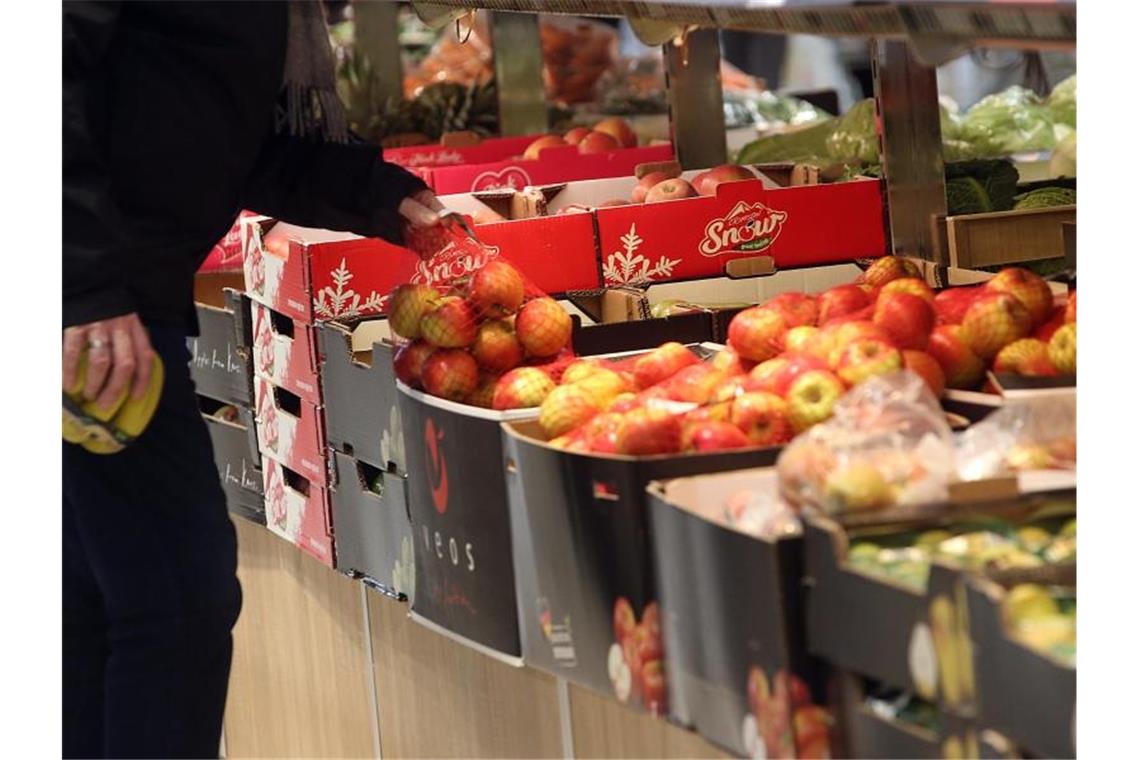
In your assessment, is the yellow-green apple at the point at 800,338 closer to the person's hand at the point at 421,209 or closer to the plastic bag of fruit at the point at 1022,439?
the plastic bag of fruit at the point at 1022,439

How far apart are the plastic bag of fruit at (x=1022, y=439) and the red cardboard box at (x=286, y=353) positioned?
1397 millimetres

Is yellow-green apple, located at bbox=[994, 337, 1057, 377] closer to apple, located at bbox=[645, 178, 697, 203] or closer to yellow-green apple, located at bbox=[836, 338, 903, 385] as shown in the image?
yellow-green apple, located at bbox=[836, 338, 903, 385]

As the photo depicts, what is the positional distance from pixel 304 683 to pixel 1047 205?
178cm

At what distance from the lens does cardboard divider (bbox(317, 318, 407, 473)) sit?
9.80ft

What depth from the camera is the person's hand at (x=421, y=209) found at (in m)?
2.83

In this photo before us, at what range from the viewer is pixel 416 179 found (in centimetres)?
286

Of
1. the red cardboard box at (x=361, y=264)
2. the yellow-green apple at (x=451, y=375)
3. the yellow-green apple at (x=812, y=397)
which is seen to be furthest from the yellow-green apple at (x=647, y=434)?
the red cardboard box at (x=361, y=264)

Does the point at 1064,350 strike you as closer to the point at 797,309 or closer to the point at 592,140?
the point at 797,309

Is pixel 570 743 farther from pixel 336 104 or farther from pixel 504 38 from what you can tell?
pixel 504 38

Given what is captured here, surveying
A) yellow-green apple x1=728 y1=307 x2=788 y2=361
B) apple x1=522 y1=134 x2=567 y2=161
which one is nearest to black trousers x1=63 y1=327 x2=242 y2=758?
yellow-green apple x1=728 y1=307 x2=788 y2=361

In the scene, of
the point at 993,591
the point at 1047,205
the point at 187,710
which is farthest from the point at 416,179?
the point at 1047,205

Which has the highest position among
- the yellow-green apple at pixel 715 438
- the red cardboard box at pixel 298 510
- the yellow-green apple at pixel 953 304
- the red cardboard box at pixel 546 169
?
the red cardboard box at pixel 546 169

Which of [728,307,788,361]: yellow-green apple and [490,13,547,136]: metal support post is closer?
[728,307,788,361]: yellow-green apple

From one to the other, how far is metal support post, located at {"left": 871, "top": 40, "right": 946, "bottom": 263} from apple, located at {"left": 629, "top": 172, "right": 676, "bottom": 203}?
478mm
